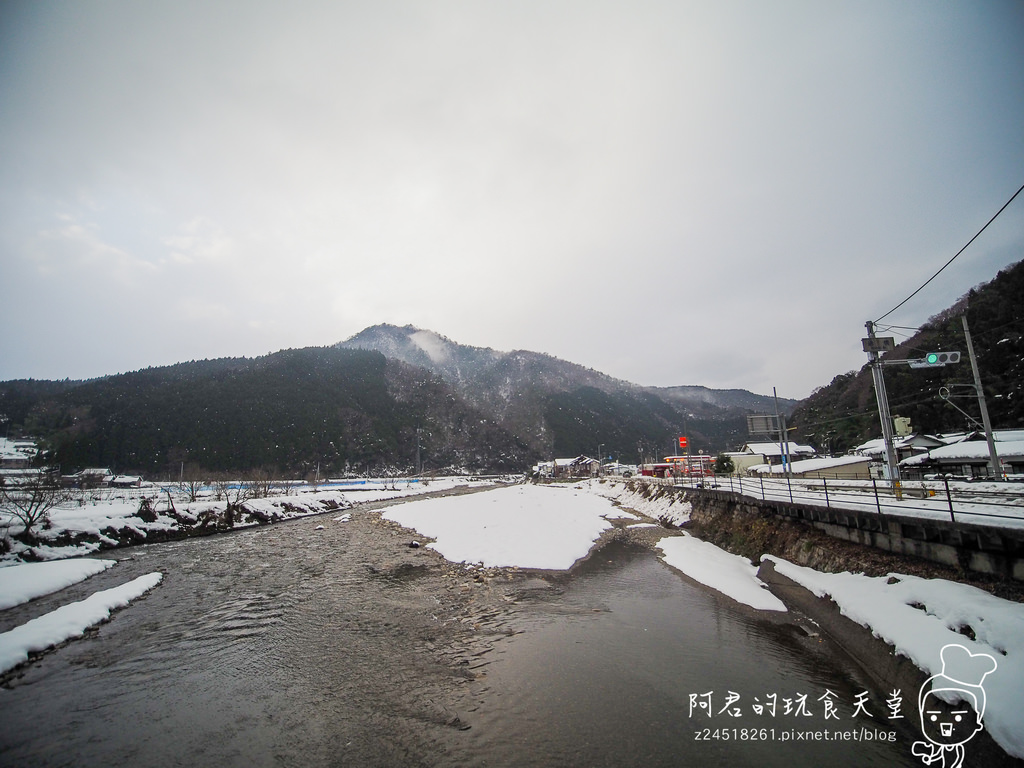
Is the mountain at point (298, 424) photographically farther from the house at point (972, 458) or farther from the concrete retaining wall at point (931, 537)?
the concrete retaining wall at point (931, 537)

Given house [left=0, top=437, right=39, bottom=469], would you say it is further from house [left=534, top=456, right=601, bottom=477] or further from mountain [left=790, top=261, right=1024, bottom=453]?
mountain [left=790, top=261, right=1024, bottom=453]

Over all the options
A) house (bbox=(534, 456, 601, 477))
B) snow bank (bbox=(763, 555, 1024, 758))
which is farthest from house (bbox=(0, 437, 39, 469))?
snow bank (bbox=(763, 555, 1024, 758))

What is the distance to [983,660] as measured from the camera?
6.09m

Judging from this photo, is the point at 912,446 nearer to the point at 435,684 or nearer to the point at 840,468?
the point at 840,468

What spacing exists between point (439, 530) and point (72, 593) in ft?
53.8

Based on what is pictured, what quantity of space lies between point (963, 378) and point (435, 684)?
2260 inches

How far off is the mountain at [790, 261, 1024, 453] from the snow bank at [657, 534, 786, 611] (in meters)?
24.0

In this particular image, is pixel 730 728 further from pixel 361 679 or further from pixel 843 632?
pixel 361 679

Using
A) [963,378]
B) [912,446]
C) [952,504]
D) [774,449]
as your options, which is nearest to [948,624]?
[952,504]

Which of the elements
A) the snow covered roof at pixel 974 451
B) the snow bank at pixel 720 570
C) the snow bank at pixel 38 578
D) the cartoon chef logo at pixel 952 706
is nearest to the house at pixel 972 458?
the snow covered roof at pixel 974 451

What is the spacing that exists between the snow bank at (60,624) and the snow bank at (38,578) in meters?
1.96

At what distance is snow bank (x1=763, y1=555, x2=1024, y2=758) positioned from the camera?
5316 millimetres

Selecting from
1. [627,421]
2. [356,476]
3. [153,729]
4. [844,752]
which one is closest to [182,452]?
[356,476]

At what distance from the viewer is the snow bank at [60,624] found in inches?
360
